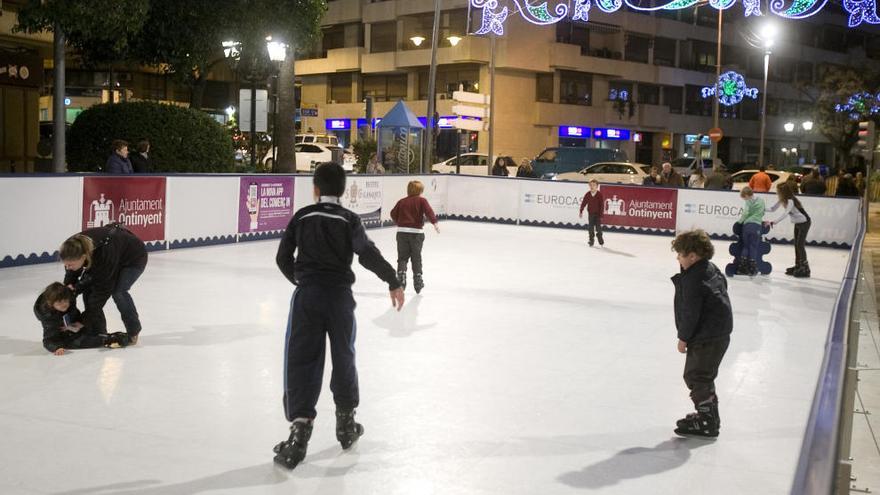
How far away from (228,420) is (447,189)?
20.9 metres

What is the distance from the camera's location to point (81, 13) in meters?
16.4

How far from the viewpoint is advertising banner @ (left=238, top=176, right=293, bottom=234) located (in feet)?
61.3

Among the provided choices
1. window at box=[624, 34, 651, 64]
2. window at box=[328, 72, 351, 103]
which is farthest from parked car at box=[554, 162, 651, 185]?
window at box=[328, 72, 351, 103]

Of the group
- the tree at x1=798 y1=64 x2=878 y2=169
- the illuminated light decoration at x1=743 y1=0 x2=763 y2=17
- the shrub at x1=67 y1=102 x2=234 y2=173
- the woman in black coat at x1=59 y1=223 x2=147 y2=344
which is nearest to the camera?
the woman in black coat at x1=59 y1=223 x2=147 y2=344

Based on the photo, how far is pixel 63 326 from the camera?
8.18m

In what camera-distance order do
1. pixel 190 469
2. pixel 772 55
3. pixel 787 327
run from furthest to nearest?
pixel 772 55 → pixel 787 327 → pixel 190 469

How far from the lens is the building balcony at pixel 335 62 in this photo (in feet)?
197

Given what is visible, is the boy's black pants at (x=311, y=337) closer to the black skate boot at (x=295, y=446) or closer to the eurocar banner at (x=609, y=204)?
the black skate boot at (x=295, y=446)

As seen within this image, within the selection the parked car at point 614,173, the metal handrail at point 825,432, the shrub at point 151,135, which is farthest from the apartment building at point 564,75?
the metal handrail at point 825,432

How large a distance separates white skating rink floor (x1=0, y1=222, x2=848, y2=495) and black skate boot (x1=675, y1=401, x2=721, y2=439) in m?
0.08

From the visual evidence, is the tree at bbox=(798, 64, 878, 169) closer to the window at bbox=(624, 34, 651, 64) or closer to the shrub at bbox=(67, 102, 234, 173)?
the window at bbox=(624, 34, 651, 64)

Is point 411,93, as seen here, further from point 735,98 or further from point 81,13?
point 81,13

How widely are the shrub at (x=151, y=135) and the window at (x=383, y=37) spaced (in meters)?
37.8

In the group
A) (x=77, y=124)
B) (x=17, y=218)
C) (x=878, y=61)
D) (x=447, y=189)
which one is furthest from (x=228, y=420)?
(x=878, y=61)
